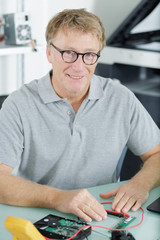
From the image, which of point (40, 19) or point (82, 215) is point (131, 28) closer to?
point (40, 19)

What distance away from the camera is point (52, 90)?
1543mm

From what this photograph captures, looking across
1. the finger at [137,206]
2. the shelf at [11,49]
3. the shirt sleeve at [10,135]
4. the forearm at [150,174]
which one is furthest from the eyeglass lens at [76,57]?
the shelf at [11,49]

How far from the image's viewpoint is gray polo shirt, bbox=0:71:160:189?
149 centimetres

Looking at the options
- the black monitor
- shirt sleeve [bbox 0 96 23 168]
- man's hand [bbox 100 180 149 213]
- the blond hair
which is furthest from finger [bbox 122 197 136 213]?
the black monitor

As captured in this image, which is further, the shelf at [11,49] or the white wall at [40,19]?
the white wall at [40,19]

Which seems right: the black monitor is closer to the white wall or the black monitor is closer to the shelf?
the white wall

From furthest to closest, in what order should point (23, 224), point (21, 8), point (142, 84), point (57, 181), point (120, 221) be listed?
point (142, 84), point (21, 8), point (57, 181), point (120, 221), point (23, 224)

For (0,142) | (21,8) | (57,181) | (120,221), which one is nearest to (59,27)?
(0,142)

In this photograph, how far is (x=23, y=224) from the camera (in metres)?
0.86

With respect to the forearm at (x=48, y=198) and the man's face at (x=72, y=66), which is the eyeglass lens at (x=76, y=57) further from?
the forearm at (x=48, y=198)

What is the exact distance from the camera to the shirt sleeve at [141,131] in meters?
1.61

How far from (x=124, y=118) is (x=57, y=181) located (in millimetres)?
348

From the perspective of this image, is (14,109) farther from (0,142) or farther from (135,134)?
(135,134)

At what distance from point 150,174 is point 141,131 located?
0.67 feet
